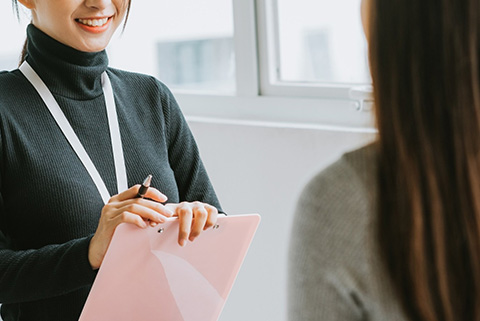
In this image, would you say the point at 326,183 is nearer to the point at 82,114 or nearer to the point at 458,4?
the point at 458,4

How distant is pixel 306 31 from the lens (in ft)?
7.70

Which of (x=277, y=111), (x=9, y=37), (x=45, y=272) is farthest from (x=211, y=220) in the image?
(x=9, y=37)

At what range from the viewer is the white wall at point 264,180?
2178 mm

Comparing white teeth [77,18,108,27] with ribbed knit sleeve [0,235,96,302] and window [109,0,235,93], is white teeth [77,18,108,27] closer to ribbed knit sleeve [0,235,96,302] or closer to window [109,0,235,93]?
ribbed knit sleeve [0,235,96,302]

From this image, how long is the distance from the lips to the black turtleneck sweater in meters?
0.05

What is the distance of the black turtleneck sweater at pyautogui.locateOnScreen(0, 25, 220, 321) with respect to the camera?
1240 millimetres

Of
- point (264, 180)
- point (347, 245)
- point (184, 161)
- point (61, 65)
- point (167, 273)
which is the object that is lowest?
point (264, 180)

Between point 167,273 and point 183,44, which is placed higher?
point 183,44

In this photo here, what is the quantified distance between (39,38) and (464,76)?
1043 millimetres

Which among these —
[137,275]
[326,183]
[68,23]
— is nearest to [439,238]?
[326,183]

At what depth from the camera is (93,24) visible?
1.41 metres

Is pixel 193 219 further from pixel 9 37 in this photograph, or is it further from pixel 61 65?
pixel 9 37

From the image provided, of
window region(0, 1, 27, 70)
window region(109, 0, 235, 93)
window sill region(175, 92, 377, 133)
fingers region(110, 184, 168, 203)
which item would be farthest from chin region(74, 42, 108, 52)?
window region(0, 1, 27, 70)

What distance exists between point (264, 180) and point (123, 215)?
1187 mm
